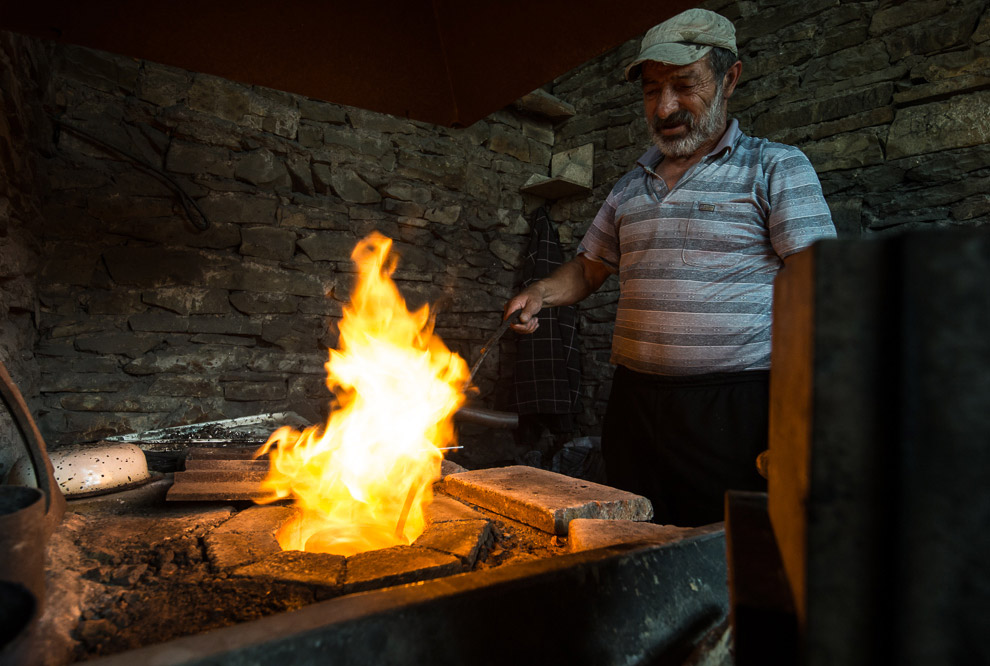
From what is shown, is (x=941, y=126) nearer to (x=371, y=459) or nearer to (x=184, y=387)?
(x=371, y=459)

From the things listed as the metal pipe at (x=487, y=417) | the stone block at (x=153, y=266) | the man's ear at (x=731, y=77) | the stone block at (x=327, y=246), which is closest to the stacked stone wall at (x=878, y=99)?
the man's ear at (x=731, y=77)

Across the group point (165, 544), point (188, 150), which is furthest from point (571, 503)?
point (188, 150)

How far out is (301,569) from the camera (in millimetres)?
1109

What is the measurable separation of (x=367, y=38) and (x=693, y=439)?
1694 mm

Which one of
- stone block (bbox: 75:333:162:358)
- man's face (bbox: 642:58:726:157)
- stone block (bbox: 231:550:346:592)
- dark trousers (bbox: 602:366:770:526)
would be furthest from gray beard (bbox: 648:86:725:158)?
stone block (bbox: 75:333:162:358)

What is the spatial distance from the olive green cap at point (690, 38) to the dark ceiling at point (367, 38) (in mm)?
800

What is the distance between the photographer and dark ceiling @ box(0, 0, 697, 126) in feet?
4.13

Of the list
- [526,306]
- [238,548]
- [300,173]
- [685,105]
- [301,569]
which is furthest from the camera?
[300,173]

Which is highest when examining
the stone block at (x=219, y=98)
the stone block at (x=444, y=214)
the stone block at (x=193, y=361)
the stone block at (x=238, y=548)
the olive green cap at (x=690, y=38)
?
the stone block at (x=219, y=98)

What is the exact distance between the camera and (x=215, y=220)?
11.0ft

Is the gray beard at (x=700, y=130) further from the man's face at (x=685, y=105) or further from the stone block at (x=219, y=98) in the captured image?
the stone block at (x=219, y=98)

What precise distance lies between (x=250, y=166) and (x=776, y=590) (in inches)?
147

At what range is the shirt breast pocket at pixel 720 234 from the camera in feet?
6.49

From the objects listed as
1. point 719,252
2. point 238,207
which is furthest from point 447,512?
point 238,207
